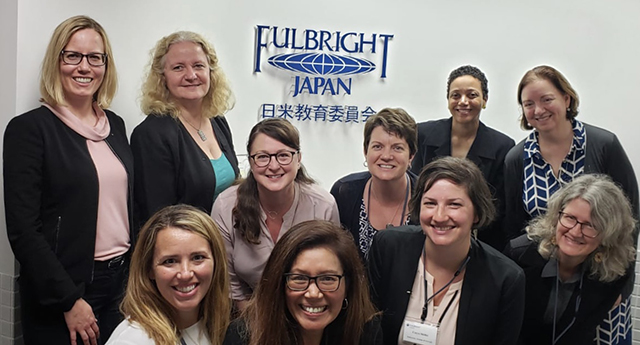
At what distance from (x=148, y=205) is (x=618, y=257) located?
2064mm

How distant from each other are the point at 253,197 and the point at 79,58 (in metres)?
0.94

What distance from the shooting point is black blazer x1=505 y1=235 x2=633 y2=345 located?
8.27ft

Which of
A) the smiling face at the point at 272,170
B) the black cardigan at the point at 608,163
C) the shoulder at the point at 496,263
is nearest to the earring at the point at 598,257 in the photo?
the black cardigan at the point at 608,163

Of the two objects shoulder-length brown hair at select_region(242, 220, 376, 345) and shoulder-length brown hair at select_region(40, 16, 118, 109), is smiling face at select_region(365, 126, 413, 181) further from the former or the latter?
shoulder-length brown hair at select_region(40, 16, 118, 109)

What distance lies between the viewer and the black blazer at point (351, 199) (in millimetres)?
2725

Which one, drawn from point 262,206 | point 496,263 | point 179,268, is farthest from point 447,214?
point 179,268

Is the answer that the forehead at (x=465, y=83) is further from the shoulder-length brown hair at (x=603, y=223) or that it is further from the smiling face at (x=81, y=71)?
the smiling face at (x=81, y=71)

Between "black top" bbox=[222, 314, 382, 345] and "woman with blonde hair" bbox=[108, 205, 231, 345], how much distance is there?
0.08 meters

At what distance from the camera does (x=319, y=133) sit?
3938 mm

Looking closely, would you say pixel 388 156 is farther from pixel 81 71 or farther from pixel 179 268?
pixel 81 71

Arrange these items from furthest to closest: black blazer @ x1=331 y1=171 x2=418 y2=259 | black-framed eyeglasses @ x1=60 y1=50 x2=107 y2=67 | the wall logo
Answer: the wall logo, black blazer @ x1=331 y1=171 x2=418 y2=259, black-framed eyeglasses @ x1=60 y1=50 x2=107 y2=67

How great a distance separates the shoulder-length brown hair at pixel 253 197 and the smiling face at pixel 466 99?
1109 millimetres

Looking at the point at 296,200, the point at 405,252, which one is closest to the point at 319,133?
the point at 296,200

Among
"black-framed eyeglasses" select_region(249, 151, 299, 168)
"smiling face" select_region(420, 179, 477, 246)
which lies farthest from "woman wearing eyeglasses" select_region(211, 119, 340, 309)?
"smiling face" select_region(420, 179, 477, 246)
